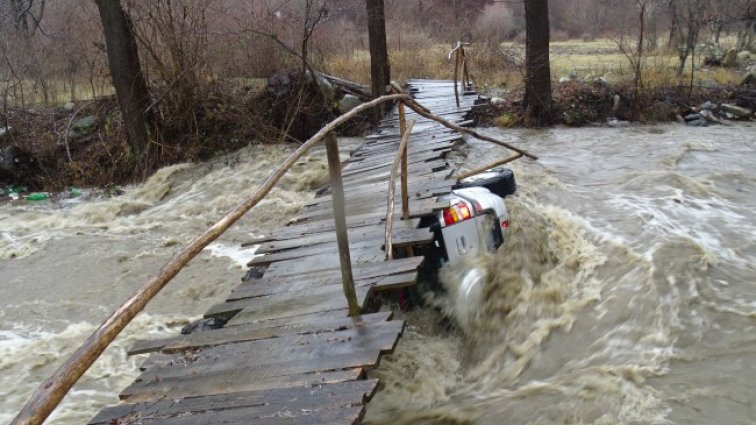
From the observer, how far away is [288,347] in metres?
3.28

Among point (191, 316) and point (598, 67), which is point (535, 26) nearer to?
point (598, 67)

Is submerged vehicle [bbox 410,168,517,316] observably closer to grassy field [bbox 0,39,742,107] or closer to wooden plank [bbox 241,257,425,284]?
wooden plank [bbox 241,257,425,284]

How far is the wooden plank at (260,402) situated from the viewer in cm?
271

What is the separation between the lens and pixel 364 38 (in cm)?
2073

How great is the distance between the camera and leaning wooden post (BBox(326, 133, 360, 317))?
3436 millimetres

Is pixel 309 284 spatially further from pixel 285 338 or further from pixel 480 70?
pixel 480 70

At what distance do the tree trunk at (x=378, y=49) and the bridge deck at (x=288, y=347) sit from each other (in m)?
7.71

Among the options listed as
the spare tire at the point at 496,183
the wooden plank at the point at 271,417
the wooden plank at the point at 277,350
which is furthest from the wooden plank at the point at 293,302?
the spare tire at the point at 496,183

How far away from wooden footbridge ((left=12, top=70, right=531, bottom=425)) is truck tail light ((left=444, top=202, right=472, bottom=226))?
0.55 feet

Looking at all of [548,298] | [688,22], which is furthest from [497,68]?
[548,298]

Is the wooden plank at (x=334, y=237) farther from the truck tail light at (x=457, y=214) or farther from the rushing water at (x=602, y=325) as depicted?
the rushing water at (x=602, y=325)

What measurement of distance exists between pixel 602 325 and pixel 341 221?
6.61ft

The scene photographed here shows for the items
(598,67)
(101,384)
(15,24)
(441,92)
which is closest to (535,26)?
(441,92)

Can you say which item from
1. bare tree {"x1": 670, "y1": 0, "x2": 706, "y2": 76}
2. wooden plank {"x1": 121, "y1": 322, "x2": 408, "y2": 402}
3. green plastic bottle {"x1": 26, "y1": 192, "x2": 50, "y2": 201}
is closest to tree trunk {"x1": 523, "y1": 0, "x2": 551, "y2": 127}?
bare tree {"x1": 670, "y1": 0, "x2": 706, "y2": 76}
